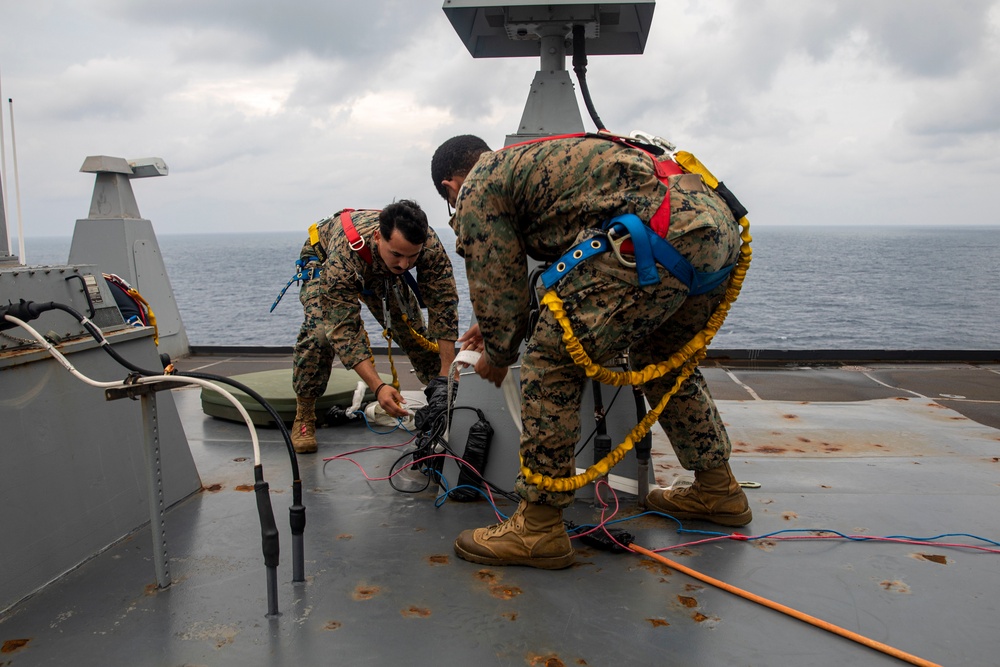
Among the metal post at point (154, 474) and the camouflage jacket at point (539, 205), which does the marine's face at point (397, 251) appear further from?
the metal post at point (154, 474)

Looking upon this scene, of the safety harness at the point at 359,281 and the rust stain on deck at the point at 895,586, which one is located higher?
the safety harness at the point at 359,281

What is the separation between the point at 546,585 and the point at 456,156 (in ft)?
4.97

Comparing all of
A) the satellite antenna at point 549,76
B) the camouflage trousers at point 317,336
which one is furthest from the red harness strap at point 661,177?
the camouflage trousers at point 317,336

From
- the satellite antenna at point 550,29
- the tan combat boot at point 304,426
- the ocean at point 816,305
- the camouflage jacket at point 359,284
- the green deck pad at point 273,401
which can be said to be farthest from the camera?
the ocean at point 816,305

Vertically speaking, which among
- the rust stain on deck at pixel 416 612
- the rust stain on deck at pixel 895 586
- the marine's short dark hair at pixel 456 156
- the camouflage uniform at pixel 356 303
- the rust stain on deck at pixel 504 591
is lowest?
the rust stain on deck at pixel 504 591

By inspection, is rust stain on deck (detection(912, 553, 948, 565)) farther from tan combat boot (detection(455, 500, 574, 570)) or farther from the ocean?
the ocean

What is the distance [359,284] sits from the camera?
3486 mm

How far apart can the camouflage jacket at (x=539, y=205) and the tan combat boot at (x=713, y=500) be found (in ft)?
3.02

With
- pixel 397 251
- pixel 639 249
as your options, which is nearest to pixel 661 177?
pixel 639 249

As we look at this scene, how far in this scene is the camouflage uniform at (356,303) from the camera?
11.2 ft

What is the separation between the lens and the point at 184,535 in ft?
8.54

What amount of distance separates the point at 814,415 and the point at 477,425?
2339mm

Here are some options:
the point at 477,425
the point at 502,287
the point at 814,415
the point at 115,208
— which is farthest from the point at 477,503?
the point at 115,208

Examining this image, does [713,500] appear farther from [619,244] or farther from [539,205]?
[539,205]
